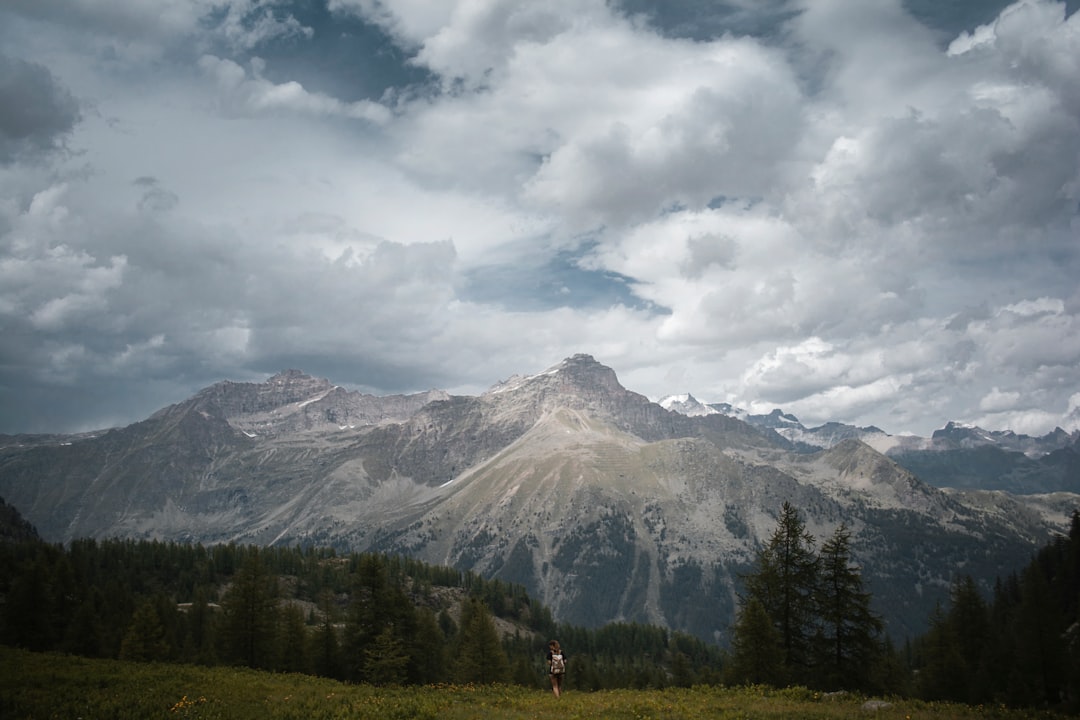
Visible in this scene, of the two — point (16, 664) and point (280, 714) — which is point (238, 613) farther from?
point (280, 714)

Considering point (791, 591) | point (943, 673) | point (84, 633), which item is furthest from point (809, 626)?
point (84, 633)

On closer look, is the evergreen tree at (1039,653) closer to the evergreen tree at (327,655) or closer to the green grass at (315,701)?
the green grass at (315,701)

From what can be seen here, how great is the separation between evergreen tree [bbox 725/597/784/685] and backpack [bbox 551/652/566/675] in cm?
1385

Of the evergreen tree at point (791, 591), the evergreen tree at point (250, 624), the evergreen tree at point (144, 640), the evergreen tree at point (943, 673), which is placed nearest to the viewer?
the evergreen tree at point (791, 591)

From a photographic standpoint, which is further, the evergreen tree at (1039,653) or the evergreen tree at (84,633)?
the evergreen tree at (84,633)

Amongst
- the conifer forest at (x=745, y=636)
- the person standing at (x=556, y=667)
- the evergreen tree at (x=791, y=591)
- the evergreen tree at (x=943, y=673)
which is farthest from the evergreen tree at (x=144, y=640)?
the evergreen tree at (x=943, y=673)

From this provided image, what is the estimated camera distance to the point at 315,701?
27500 millimetres

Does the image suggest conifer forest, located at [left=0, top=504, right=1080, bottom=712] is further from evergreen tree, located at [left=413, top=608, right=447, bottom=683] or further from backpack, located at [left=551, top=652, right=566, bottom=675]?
backpack, located at [left=551, top=652, right=566, bottom=675]

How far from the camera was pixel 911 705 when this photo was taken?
95.1 feet

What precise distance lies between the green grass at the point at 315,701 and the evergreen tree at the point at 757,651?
894 cm

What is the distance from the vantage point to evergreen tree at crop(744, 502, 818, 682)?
148 ft

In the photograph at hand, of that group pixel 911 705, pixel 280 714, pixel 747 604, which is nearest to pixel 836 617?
pixel 747 604

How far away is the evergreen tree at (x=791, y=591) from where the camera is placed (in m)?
45.2

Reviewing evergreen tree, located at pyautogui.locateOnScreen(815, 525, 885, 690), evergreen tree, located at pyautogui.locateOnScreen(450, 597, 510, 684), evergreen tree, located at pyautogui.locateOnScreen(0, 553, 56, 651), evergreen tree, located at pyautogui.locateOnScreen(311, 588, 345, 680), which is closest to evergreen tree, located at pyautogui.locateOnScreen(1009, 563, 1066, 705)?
evergreen tree, located at pyautogui.locateOnScreen(815, 525, 885, 690)
